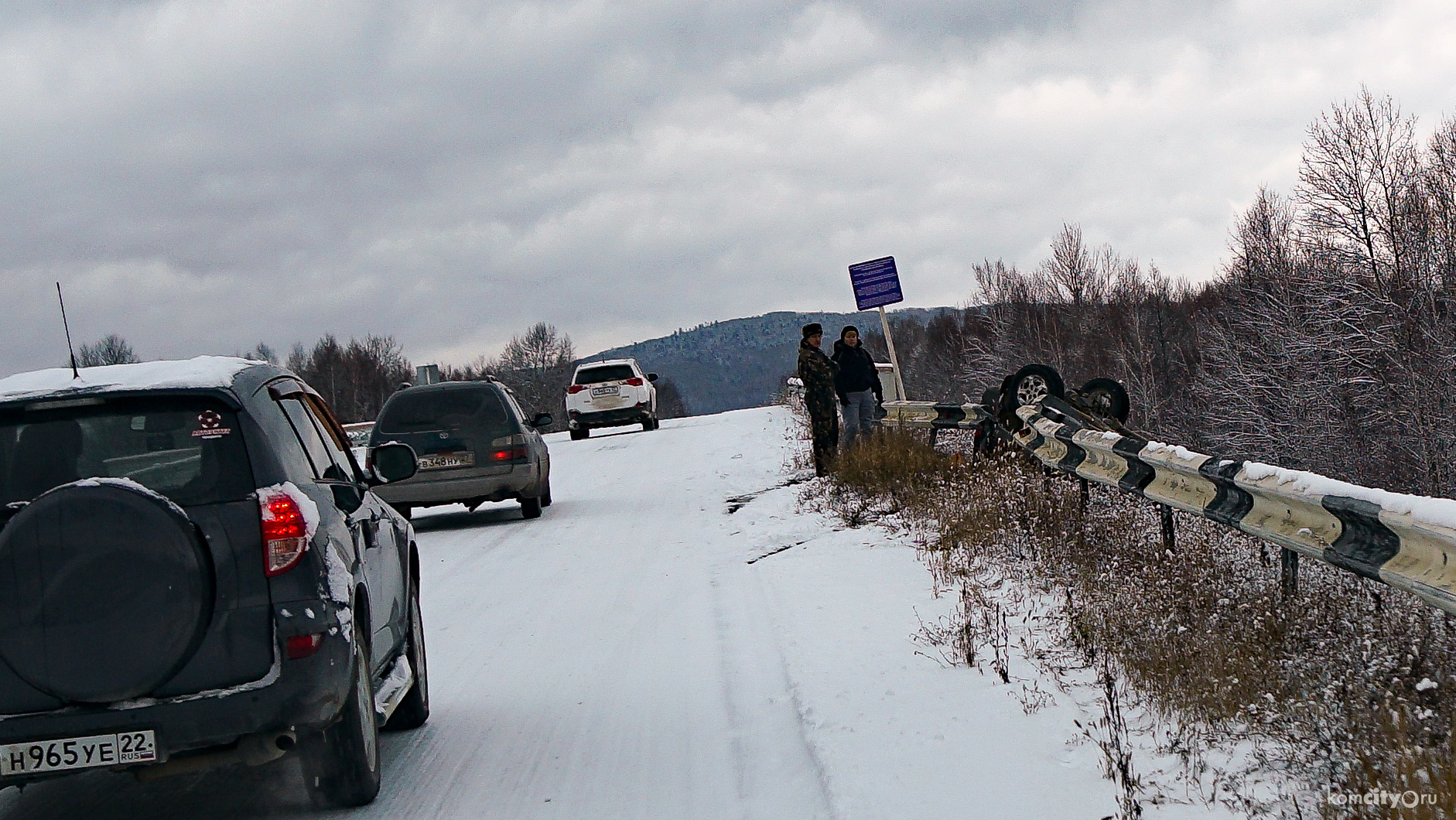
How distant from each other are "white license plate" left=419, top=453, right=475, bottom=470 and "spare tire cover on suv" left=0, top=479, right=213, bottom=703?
1043 cm

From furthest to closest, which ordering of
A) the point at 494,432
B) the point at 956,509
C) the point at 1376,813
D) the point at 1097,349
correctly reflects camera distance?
1. the point at 1097,349
2. the point at 494,432
3. the point at 956,509
4. the point at 1376,813

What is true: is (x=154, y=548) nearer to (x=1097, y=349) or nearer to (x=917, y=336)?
(x=1097, y=349)

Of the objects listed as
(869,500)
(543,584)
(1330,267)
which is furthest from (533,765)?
(1330,267)

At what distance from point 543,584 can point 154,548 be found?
6.23 meters

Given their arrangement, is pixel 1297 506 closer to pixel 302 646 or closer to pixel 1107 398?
pixel 302 646

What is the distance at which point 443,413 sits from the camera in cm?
1449

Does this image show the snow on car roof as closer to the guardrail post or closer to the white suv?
the guardrail post

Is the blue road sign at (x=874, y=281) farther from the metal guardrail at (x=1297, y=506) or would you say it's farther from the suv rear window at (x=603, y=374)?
the suv rear window at (x=603, y=374)

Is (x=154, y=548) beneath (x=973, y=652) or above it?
above

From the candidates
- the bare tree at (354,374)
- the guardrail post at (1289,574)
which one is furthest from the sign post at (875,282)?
the bare tree at (354,374)

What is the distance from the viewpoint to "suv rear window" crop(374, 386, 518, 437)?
14.4 meters

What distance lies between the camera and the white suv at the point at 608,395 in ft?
106

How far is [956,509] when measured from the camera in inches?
384

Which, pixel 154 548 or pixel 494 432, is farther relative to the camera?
pixel 494 432
